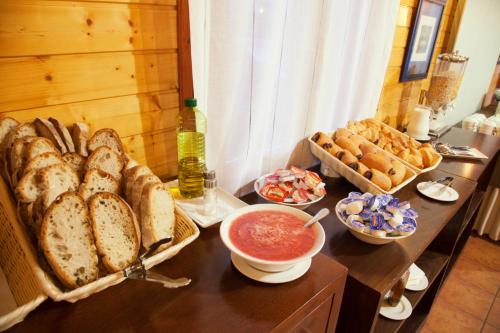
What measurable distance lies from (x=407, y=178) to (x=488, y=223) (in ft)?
5.22

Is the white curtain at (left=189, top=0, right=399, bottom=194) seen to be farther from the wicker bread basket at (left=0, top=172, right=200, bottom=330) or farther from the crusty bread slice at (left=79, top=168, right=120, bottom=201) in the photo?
the wicker bread basket at (left=0, top=172, right=200, bottom=330)

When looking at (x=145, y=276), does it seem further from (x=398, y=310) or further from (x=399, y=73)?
(x=399, y=73)

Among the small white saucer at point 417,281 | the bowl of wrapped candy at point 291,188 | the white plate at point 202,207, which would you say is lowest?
the small white saucer at point 417,281

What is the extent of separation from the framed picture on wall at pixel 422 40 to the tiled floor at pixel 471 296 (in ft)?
4.25

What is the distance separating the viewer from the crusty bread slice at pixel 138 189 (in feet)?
2.52

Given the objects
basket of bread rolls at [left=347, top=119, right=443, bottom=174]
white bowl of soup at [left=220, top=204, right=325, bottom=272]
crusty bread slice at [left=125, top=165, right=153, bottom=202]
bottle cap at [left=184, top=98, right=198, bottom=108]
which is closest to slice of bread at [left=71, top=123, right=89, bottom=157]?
crusty bread slice at [left=125, top=165, right=153, bottom=202]

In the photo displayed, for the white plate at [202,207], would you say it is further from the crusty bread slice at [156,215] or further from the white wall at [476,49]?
the white wall at [476,49]

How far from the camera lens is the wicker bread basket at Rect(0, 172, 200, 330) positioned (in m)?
0.58

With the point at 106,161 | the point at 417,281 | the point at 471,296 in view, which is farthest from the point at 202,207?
the point at 471,296

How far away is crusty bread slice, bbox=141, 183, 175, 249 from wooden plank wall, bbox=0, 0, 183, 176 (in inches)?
11.1

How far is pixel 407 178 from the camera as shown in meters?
1.39

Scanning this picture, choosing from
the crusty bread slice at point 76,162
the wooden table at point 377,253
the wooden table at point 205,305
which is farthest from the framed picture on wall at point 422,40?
the crusty bread slice at point 76,162

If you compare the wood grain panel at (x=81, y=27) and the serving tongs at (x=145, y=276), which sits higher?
the wood grain panel at (x=81, y=27)

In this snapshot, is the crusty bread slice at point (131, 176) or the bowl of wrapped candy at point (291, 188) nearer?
the crusty bread slice at point (131, 176)
